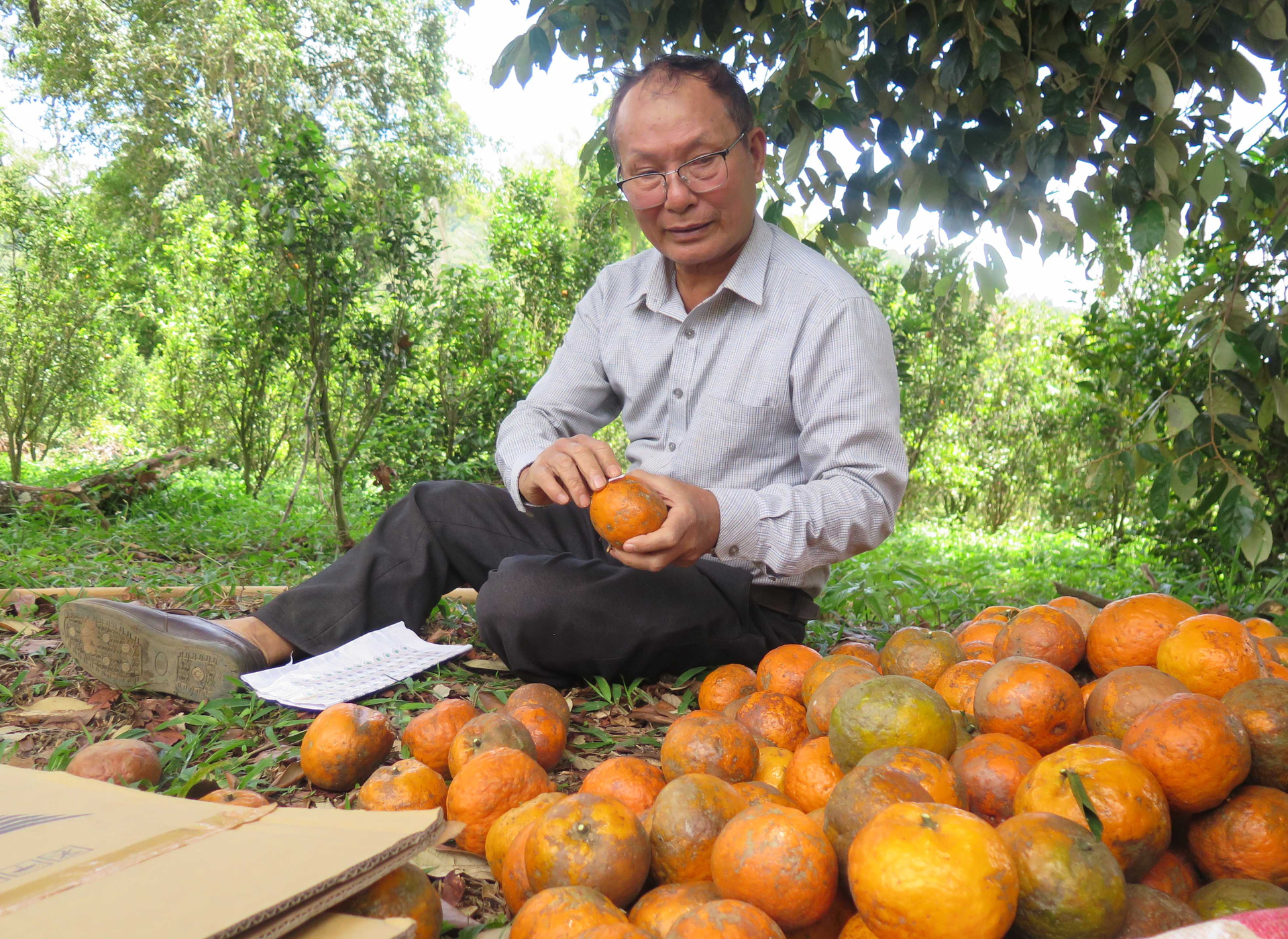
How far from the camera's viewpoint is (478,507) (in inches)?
116

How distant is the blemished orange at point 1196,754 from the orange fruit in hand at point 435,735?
1.31 metres

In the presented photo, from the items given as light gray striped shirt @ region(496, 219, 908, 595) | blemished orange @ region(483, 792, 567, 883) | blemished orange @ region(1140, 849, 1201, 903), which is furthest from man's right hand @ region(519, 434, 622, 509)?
blemished orange @ region(1140, 849, 1201, 903)

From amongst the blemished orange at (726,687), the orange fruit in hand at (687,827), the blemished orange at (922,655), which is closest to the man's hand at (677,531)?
the blemished orange at (726,687)

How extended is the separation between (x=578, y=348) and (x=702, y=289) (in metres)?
0.55

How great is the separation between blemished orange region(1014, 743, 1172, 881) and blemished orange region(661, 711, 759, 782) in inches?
20.7

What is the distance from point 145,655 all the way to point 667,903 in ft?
6.38

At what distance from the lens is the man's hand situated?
2088mm

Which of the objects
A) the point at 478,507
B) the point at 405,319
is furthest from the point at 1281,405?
the point at 405,319

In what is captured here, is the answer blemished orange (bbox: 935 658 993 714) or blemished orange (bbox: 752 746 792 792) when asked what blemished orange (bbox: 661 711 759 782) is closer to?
blemished orange (bbox: 752 746 792 792)

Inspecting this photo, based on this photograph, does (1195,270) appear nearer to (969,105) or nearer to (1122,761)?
(969,105)

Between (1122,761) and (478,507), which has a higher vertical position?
(478,507)

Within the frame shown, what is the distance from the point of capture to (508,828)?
4.80 ft

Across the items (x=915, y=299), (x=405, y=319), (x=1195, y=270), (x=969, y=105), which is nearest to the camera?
(x=969, y=105)

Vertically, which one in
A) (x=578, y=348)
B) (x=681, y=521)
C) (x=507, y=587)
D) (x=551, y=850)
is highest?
(x=578, y=348)
